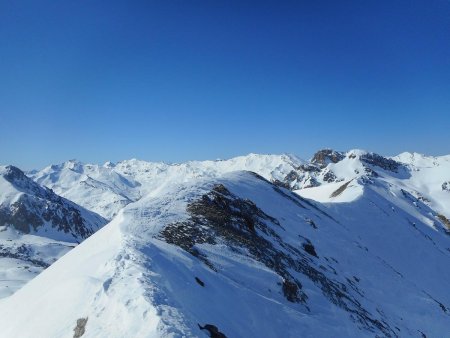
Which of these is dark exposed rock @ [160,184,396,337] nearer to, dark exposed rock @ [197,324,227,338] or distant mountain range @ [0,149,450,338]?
distant mountain range @ [0,149,450,338]

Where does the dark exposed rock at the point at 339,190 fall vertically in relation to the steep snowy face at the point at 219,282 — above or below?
above

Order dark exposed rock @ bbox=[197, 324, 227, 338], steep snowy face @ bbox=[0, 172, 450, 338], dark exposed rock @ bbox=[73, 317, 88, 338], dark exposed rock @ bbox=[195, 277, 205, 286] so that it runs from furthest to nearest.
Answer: dark exposed rock @ bbox=[195, 277, 205, 286] → steep snowy face @ bbox=[0, 172, 450, 338] → dark exposed rock @ bbox=[197, 324, 227, 338] → dark exposed rock @ bbox=[73, 317, 88, 338]

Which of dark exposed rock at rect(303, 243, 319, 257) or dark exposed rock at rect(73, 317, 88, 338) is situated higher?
dark exposed rock at rect(73, 317, 88, 338)

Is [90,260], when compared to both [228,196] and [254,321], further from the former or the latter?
[228,196]

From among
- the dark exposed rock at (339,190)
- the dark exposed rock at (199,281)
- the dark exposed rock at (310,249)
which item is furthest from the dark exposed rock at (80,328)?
the dark exposed rock at (339,190)

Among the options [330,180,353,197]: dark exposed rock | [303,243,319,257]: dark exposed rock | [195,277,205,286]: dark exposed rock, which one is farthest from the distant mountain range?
[330,180,353,197]: dark exposed rock

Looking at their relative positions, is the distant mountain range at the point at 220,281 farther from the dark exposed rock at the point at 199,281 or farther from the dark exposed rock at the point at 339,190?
the dark exposed rock at the point at 339,190

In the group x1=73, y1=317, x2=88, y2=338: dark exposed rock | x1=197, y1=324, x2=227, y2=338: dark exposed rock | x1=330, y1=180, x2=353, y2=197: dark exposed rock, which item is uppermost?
x1=330, y1=180, x2=353, y2=197: dark exposed rock
